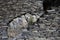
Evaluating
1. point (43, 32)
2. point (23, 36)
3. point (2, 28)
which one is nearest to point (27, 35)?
point (23, 36)

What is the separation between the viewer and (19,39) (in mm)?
2309

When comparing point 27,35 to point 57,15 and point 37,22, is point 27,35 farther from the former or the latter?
point 57,15

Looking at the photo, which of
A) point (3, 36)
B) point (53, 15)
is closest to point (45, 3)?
point (53, 15)

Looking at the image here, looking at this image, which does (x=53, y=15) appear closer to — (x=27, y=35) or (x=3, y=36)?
(x=27, y=35)

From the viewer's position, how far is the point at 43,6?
8.38ft

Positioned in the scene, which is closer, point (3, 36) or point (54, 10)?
point (3, 36)

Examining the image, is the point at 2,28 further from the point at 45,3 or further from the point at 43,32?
the point at 45,3

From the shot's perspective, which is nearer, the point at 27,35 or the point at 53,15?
the point at 27,35

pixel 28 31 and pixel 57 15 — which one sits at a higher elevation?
pixel 57 15

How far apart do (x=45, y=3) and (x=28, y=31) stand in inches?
22.0

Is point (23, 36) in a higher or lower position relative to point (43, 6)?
lower

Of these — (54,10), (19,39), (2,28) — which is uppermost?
(54,10)

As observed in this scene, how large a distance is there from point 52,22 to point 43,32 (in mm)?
219

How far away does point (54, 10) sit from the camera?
252 centimetres
